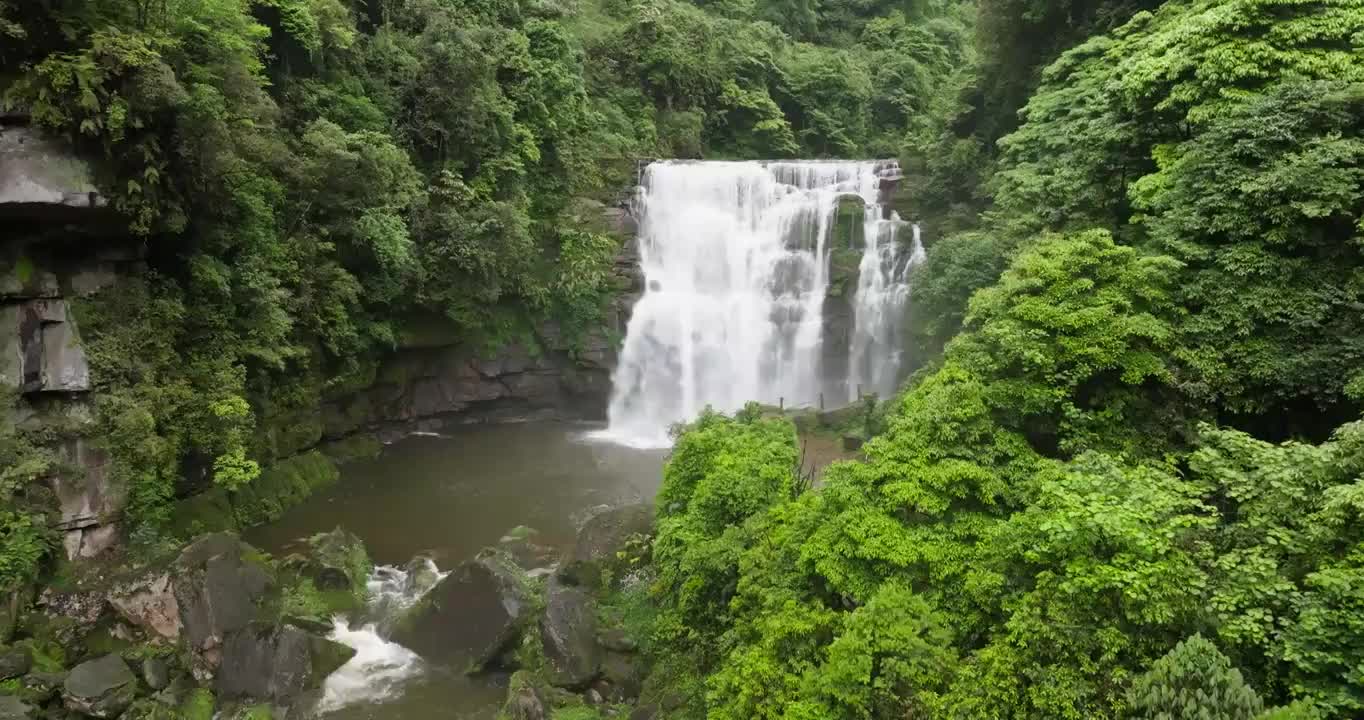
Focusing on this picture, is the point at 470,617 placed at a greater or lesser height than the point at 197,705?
greater

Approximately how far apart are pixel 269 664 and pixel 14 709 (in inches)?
118

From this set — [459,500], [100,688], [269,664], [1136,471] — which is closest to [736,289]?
[459,500]

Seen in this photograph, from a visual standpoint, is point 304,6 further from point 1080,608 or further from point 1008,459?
point 1080,608

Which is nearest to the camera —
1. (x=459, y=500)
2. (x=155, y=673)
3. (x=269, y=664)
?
(x=155, y=673)

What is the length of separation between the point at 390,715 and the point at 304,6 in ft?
56.9

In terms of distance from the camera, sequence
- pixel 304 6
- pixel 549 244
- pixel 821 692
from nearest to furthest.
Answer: pixel 821 692
pixel 304 6
pixel 549 244

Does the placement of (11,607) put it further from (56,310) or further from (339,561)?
(56,310)

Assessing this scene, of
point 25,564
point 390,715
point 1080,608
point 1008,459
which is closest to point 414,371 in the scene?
point 25,564

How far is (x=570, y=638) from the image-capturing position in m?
12.2

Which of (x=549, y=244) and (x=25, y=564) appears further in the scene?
(x=549, y=244)

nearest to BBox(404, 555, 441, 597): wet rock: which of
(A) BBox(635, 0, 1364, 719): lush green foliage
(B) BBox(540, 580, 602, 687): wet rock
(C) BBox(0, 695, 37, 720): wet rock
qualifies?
(B) BBox(540, 580, 602, 687): wet rock

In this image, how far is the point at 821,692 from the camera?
7273mm

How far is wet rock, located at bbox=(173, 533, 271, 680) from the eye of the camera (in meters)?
11.9

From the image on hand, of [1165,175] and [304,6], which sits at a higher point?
[304,6]
